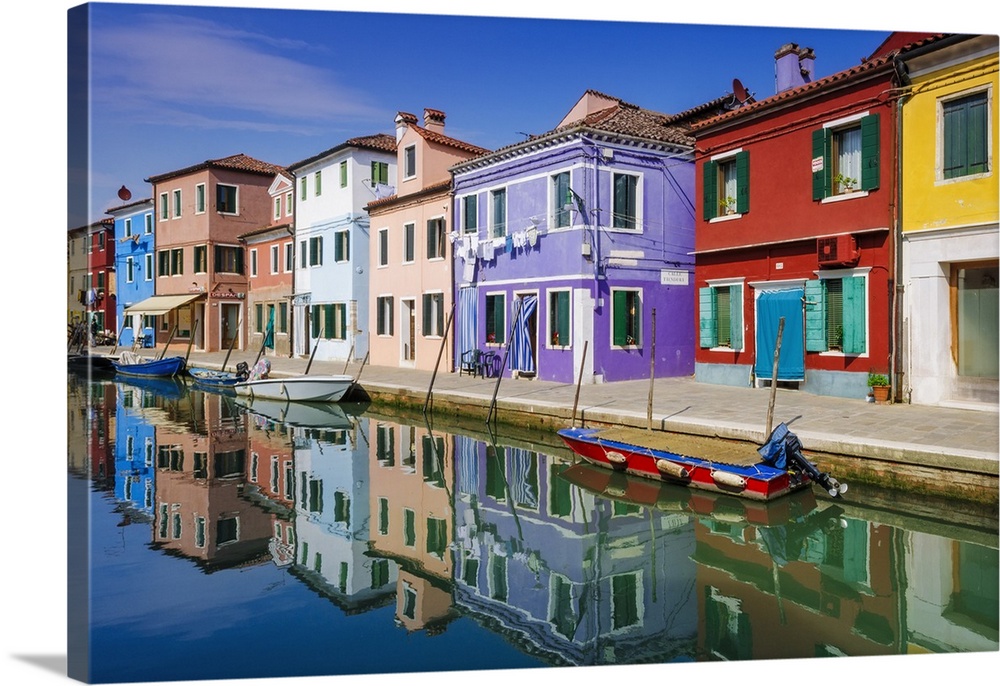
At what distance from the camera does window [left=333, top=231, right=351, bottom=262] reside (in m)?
22.0

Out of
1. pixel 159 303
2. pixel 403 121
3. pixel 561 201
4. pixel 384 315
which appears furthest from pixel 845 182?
pixel 159 303

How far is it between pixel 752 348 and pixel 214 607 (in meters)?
10.0

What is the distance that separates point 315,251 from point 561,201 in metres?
10.8

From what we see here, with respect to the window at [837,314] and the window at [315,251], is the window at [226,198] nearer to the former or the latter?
the window at [315,251]

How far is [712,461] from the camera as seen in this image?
802cm

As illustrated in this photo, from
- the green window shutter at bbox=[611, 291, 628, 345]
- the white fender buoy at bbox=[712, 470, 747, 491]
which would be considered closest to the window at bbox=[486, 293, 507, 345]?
the green window shutter at bbox=[611, 291, 628, 345]

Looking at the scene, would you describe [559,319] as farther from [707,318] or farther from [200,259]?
[200,259]

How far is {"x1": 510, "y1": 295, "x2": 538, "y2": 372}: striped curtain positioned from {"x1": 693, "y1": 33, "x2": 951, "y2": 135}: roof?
5.06m

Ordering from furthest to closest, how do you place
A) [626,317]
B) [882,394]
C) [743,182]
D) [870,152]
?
[626,317] → [743,182] → [870,152] → [882,394]

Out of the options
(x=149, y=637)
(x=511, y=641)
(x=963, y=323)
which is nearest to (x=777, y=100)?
(x=963, y=323)

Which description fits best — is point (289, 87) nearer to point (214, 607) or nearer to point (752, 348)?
point (214, 607)

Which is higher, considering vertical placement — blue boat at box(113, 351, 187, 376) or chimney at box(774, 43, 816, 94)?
chimney at box(774, 43, 816, 94)

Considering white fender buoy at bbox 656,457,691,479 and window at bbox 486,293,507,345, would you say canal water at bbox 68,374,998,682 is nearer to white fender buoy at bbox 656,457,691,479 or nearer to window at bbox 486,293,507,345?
white fender buoy at bbox 656,457,691,479

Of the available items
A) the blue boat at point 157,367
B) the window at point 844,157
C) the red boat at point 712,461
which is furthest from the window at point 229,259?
the window at point 844,157
